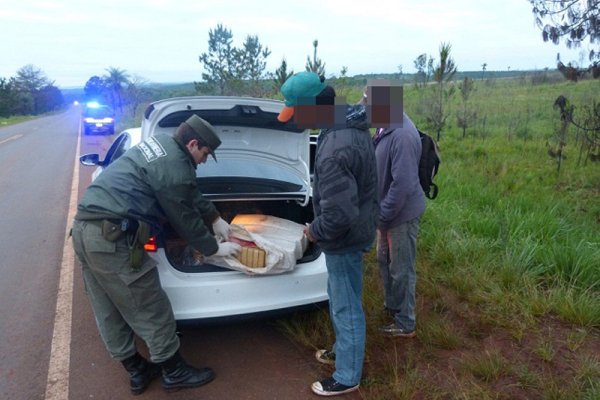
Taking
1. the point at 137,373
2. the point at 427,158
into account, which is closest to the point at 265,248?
A: the point at 137,373

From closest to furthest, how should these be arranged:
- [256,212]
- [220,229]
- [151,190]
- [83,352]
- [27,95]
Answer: [151,190]
[220,229]
[83,352]
[256,212]
[27,95]

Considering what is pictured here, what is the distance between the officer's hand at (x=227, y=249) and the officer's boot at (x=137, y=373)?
0.81 metres

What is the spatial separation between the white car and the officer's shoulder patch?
0.34 m

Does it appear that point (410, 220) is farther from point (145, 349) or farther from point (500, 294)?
point (145, 349)

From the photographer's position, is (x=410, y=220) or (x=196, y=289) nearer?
(x=196, y=289)

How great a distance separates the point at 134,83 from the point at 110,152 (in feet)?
91.4

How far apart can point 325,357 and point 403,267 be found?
2.63ft

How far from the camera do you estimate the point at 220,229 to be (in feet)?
10.0

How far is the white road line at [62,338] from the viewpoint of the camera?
2855 mm

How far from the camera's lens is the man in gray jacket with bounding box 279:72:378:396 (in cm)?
233

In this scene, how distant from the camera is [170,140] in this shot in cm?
270

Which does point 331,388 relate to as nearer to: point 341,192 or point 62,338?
point 341,192

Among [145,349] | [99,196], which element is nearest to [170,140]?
[99,196]

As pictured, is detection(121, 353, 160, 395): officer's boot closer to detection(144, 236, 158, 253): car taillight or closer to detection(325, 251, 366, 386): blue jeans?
detection(144, 236, 158, 253): car taillight
